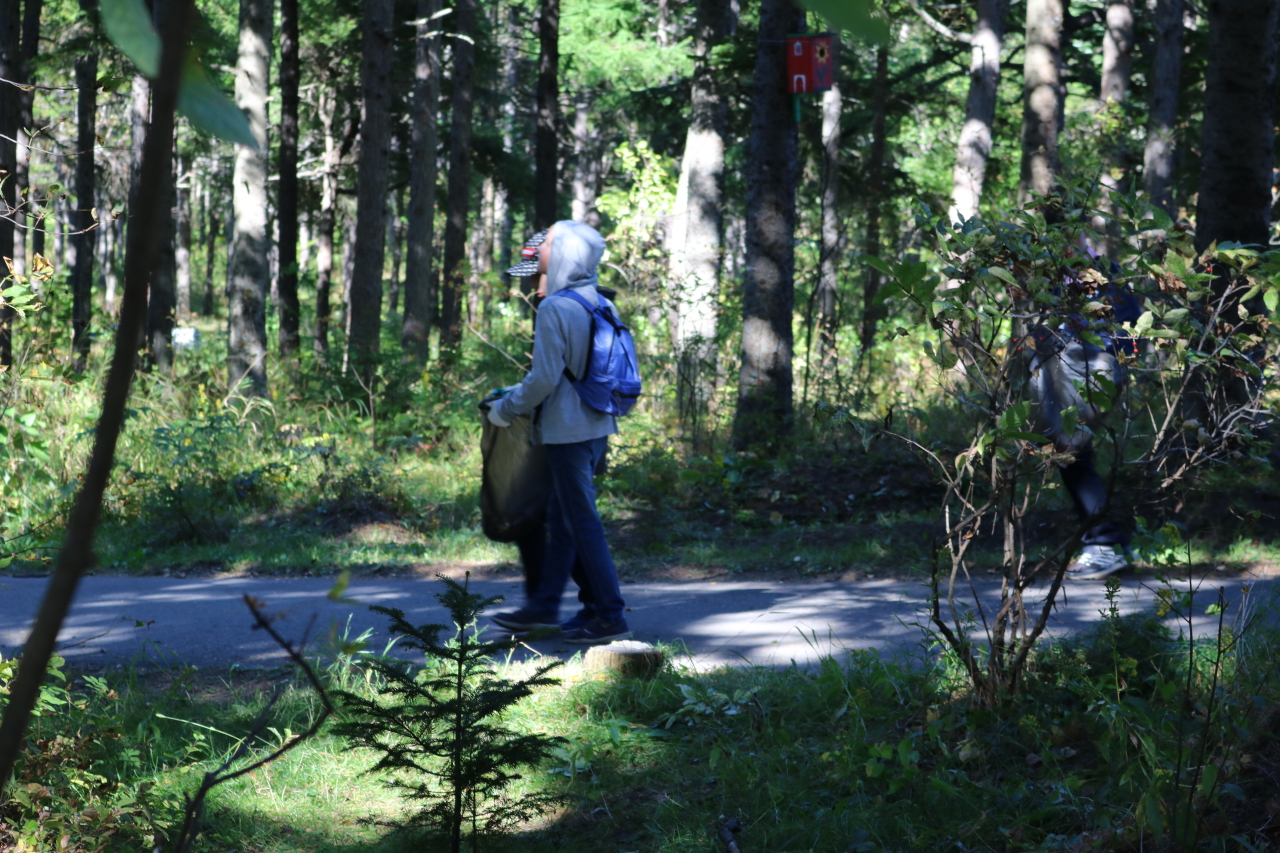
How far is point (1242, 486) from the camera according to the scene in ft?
24.6

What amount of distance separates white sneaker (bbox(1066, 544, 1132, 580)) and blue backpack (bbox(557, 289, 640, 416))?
9.11ft

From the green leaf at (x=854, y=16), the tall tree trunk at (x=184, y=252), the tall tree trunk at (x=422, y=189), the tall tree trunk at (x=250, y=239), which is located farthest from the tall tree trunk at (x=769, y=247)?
the tall tree trunk at (x=184, y=252)

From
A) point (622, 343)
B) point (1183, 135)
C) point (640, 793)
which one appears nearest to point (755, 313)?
point (622, 343)

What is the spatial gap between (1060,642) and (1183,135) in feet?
54.0

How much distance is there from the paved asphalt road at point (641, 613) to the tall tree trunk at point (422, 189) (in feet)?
31.7

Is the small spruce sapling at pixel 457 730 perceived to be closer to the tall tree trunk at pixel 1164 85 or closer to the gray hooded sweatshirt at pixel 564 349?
the gray hooded sweatshirt at pixel 564 349

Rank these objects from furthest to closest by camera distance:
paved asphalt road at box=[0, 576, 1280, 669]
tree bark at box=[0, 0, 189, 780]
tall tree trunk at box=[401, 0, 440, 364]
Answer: tall tree trunk at box=[401, 0, 440, 364] < paved asphalt road at box=[0, 576, 1280, 669] < tree bark at box=[0, 0, 189, 780]

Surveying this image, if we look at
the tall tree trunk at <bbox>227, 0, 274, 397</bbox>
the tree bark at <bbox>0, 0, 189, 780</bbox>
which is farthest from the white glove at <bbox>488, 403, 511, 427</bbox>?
the tall tree trunk at <bbox>227, 0, 274, 397</bbox>

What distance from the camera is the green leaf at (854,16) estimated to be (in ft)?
1.88

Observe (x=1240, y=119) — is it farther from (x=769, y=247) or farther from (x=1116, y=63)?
(x=1116, y=63)

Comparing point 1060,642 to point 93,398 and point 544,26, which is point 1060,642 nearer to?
point 93,398

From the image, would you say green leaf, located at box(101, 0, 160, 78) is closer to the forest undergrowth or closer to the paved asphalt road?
the paved asphalt road

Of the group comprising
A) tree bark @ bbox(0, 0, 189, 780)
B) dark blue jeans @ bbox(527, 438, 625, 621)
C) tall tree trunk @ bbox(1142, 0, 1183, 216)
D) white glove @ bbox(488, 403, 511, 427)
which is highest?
tall tree trunk @ bbox(1142, 0, 1183, 216)

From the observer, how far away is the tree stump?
471cm
